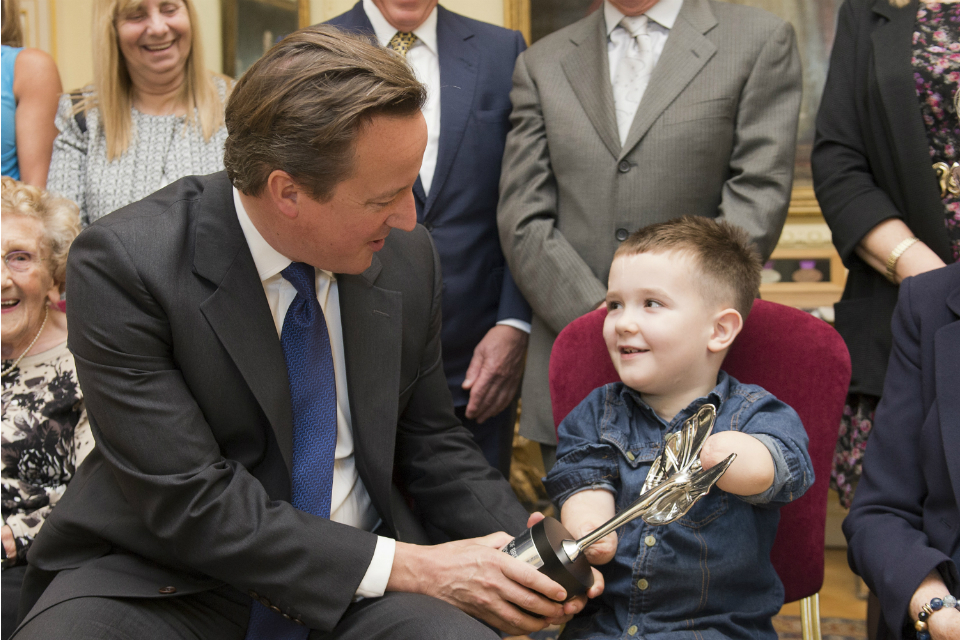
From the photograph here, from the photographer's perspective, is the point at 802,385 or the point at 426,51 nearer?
the point at 802,385

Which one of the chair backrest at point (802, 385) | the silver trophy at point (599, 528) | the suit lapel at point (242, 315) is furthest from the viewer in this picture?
the chair backrest at point (802, 385)

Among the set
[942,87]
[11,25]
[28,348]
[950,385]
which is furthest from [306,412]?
[11,25]

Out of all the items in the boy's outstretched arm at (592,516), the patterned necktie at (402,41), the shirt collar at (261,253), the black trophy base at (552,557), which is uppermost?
the patterned necktie at (402,41)

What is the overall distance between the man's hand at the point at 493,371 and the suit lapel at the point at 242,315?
3.04 ft

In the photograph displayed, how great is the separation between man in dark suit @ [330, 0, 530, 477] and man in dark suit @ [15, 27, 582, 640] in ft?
2.67

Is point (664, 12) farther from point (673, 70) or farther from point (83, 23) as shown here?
point (83, 23)

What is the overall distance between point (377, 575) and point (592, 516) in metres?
0.38

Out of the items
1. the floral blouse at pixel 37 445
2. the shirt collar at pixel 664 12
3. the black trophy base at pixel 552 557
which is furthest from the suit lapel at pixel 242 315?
the shirt collar at pixel 664 12

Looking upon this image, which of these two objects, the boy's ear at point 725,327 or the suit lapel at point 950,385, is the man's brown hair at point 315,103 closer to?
the boy's ear at point 725,327

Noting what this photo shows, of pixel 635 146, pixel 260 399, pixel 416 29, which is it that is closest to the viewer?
pixel 260 399

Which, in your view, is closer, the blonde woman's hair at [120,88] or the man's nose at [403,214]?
the man's nose at [403,214]

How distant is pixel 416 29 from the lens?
8.20 ft

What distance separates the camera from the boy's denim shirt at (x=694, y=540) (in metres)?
1.52

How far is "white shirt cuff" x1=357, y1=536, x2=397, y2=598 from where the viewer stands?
4.79 feet
